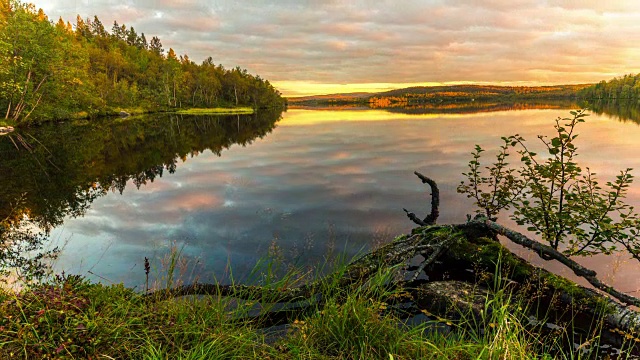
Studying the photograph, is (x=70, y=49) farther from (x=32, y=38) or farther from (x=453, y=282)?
(x=453, y=282)

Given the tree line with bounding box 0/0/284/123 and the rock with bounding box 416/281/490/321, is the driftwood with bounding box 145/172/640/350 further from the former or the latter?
the tree line with bounding box 0/0/284/123

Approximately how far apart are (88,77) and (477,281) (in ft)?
303

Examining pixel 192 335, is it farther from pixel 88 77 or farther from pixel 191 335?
pixel 88 77

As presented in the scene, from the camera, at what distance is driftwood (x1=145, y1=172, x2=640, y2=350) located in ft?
19.7

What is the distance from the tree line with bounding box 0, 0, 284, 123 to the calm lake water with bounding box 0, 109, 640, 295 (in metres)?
23.7

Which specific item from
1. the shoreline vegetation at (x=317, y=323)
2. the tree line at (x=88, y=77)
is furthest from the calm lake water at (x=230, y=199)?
the tree line at (x=88, y=77)

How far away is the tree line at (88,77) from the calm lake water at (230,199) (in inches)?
933

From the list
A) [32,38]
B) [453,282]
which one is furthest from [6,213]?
[32,38]

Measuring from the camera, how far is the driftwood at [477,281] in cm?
600

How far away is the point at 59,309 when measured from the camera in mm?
4582

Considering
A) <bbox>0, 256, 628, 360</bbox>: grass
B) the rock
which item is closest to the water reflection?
<bbox>0, 256, 628, 360</bbox>: grass

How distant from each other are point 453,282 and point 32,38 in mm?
68502

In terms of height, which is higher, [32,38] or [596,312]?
[32,38]

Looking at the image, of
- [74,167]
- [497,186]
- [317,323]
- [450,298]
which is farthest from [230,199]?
[74,167]
